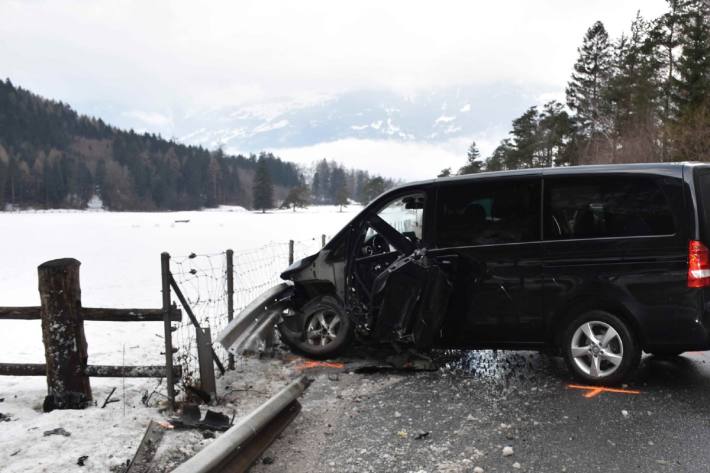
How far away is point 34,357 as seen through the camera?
758 centimetres

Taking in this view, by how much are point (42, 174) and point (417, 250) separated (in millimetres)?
147404

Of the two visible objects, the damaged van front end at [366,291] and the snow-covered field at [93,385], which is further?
the damaged van front end at [366,291]

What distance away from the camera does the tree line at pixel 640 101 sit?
3025 centimetres

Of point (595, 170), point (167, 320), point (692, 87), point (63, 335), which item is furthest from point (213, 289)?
point (692, 87)

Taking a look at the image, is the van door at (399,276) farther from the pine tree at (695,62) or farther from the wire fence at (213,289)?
the pine tree at (695,62)

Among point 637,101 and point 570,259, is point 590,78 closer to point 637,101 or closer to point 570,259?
point 637,101

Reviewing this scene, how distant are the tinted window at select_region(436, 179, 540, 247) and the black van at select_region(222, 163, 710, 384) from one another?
1 cm

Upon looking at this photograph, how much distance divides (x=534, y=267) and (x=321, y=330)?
2.70 m

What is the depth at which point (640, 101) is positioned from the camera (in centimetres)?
3716

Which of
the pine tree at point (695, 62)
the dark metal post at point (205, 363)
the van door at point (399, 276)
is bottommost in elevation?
the dark metal post at point (205, 363)

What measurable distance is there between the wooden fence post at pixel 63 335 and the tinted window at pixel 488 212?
12.3 feet

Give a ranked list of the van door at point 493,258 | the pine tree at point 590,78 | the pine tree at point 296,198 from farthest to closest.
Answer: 1. the pine tree at point 296,198
2. the pine tree at point 590,78
3. the van door at point 493,258

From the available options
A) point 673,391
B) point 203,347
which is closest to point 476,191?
point 673,391

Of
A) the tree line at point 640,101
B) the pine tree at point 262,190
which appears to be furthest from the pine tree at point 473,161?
the pine tree at point 262,190
